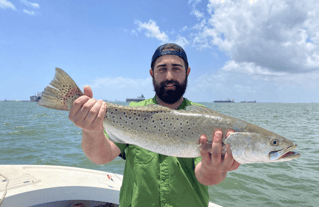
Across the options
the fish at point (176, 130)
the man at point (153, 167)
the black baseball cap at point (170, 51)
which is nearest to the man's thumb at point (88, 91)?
the man at point (153, 167)

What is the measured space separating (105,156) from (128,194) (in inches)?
24.8

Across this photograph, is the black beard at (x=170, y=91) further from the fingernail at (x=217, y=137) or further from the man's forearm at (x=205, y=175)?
the man's forearm at (x=205, y=175)

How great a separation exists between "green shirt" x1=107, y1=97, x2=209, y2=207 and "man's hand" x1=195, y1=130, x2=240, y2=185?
18 cm

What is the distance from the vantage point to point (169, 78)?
127 inches

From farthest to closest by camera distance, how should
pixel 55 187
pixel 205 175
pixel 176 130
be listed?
pixel 55 187
pixel 176 130
pixel 205 175

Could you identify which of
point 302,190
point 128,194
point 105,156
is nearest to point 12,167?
point 105,156

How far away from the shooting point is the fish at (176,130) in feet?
8.19

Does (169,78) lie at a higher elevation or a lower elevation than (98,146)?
higher

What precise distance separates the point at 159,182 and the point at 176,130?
71 centimetres

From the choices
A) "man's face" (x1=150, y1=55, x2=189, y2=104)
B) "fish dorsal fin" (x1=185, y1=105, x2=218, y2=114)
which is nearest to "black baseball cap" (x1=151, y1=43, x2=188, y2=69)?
"man's face" (x1=150, y1=55, x2=189, y2=104)

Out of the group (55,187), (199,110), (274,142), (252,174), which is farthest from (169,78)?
(252,174)

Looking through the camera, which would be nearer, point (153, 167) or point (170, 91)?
point (153, 167)

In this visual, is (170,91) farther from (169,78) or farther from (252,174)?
(252,174)

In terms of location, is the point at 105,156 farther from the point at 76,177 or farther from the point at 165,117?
the point at 76,177
